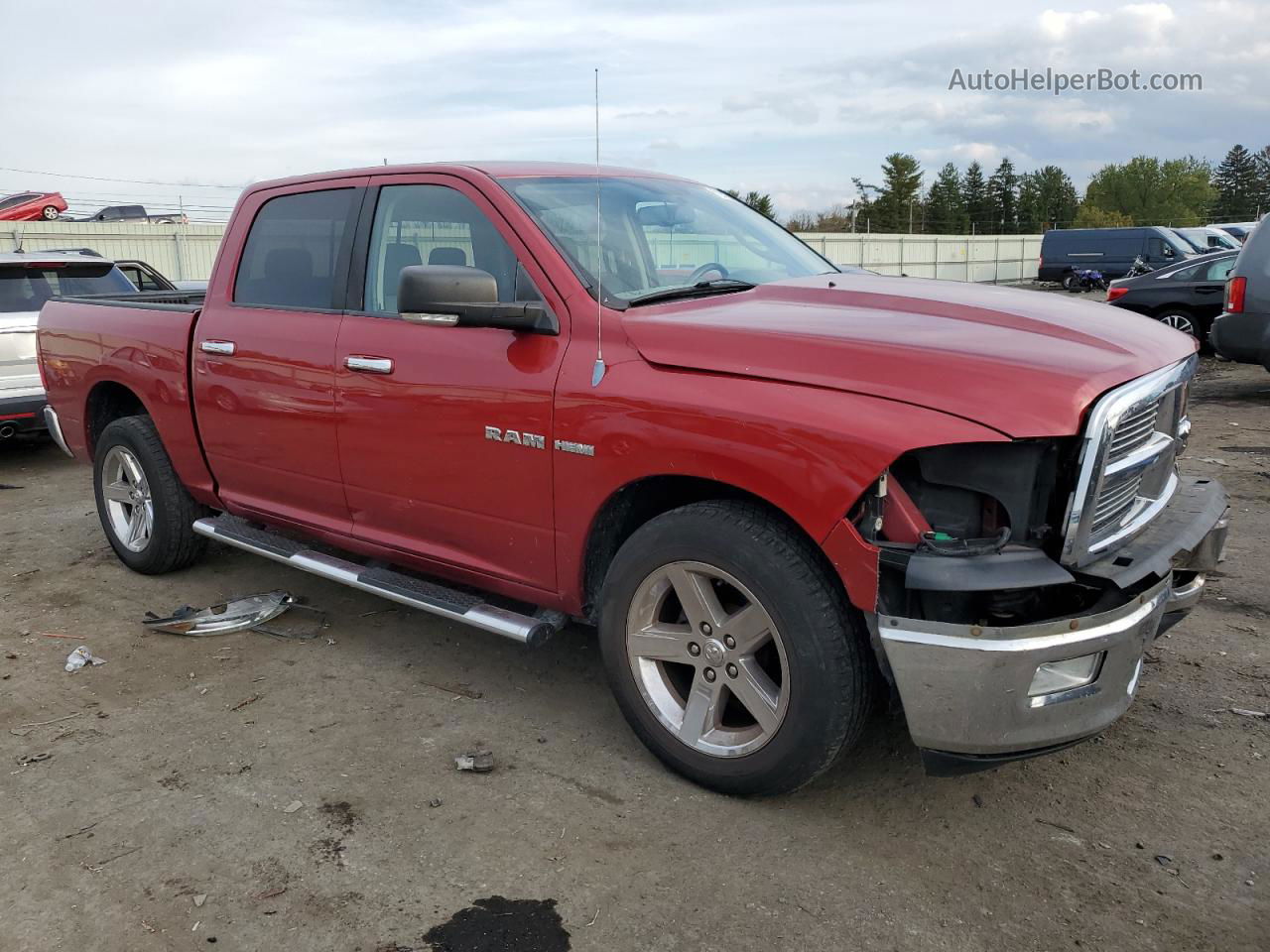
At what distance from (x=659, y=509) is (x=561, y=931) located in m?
1.35

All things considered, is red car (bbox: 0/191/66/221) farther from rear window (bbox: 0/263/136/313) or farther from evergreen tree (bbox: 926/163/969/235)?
evergreen tree (bbox: 926/163/969/235)

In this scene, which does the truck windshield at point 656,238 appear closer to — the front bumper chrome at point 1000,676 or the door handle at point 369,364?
the door handle at point 369,364

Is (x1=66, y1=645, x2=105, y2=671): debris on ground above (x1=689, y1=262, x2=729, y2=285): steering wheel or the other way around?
the other way around

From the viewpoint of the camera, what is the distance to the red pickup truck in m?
2.66

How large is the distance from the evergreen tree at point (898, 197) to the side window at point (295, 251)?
9195 centimetres

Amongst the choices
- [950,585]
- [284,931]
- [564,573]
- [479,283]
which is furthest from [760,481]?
[284,931]

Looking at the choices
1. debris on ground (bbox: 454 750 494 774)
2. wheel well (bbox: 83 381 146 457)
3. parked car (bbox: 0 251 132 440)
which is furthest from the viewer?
parked car (bbox: 0 251 132 440)

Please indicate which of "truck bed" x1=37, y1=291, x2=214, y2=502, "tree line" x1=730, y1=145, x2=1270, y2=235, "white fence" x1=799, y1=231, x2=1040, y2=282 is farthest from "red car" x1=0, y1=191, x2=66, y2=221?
"tree line" x1=730, y1=145, x2=1270, y2=235

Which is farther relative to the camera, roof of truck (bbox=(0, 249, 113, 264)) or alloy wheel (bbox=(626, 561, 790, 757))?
roof of truck (bbox=(0, 249, 113, 264))

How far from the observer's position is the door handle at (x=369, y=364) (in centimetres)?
384

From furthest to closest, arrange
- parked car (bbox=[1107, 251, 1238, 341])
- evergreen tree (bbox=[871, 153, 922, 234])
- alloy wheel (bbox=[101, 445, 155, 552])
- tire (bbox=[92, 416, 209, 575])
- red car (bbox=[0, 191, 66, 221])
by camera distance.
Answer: evergreen tree (bbox=[871, 153, 922, 234]) < red car (bbox=[0, 191, 66, 221]) < parked car (bbox=[1107, 251, 1238, 341]) < alloy wheel (bbox=[101, 445, 155, 552]) < tire (bbox=[92, 416, 209, 575])

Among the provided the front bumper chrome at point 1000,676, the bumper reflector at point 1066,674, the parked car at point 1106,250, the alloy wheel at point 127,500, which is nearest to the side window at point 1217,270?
the front bumper chrome at point 1000,676

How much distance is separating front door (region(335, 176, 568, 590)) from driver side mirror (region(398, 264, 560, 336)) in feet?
0.20

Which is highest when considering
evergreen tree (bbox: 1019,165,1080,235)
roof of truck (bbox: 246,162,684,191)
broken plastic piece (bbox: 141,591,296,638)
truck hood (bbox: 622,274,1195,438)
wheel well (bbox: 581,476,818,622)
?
evergreen tree (bbox: 1019,165,1080,235)
